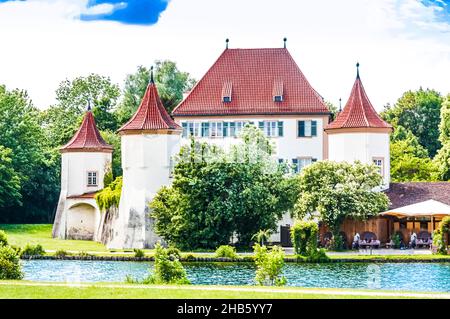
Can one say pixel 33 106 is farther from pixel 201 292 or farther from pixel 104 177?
pixel 201 292

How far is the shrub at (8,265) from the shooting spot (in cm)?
2841

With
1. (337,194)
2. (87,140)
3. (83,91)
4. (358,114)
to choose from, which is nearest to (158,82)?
(83,91)

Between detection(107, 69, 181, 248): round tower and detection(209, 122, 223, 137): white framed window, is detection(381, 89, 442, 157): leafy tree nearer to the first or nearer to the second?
detection(209, 122, 223, 137): white framed window

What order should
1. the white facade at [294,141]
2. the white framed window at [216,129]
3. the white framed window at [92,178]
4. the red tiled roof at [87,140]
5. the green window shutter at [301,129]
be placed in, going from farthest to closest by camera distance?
the white framed window at [92,178]
the red tiled roof at [87,140]
the white framed window at [216,129]
the green window shutter at [301,129]
the white facade at [294,141]

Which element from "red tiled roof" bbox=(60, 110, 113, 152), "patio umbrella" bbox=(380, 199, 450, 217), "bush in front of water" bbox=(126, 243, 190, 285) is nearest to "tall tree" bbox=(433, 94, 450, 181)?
"patio umbrella" bbox=(380, 199, 450, 217)

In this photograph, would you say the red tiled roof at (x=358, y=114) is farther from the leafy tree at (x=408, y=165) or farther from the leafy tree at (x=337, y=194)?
the leafy tree at (x=408, y=165)

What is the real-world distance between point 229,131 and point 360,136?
957 cm

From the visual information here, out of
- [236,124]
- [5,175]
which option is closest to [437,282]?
[236,124]

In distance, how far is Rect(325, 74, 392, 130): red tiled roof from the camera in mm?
54344

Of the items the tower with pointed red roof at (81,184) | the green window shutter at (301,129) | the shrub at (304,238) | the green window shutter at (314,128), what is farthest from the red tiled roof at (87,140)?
the shrub at (304,238)

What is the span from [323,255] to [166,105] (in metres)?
33.8

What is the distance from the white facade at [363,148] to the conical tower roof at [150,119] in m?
7.59

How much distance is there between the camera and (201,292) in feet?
75.3

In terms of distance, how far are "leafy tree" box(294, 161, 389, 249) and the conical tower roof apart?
702cm
